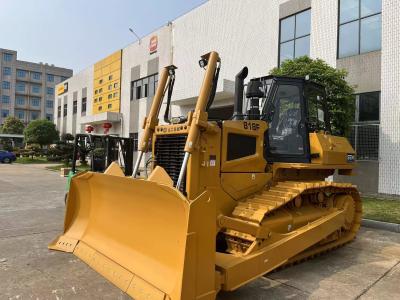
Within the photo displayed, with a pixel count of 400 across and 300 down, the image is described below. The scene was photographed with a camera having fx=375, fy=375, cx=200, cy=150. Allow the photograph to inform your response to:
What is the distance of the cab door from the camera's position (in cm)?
586

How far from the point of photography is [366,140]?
13.5m

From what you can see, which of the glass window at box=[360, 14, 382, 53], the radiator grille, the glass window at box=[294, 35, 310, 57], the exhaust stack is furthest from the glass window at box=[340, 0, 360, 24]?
the radiator grille

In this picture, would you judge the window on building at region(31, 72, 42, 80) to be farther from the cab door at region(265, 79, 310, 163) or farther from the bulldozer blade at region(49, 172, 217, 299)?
the cab door at region(265, 79, 310, 163)

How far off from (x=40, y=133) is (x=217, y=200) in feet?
137

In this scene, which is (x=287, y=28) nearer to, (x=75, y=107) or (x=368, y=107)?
(x=368, y=107)

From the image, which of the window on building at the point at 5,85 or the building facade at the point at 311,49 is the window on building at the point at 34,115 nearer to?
the window on building at the point at 5,85

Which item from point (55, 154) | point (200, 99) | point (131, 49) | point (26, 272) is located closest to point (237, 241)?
point (200, 99)

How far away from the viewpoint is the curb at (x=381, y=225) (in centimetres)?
796

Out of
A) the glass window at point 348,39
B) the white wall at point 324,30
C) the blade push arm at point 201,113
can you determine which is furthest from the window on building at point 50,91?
the blade push arm at point 201,113

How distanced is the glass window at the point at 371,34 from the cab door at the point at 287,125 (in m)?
9.23

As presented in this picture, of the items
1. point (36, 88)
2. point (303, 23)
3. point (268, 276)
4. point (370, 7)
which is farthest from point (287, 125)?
point (36, 88)

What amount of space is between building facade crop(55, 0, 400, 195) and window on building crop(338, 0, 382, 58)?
0.04 metres

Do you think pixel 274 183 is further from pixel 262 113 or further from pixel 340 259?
pixel 340 259

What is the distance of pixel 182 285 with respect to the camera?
3426 mm
